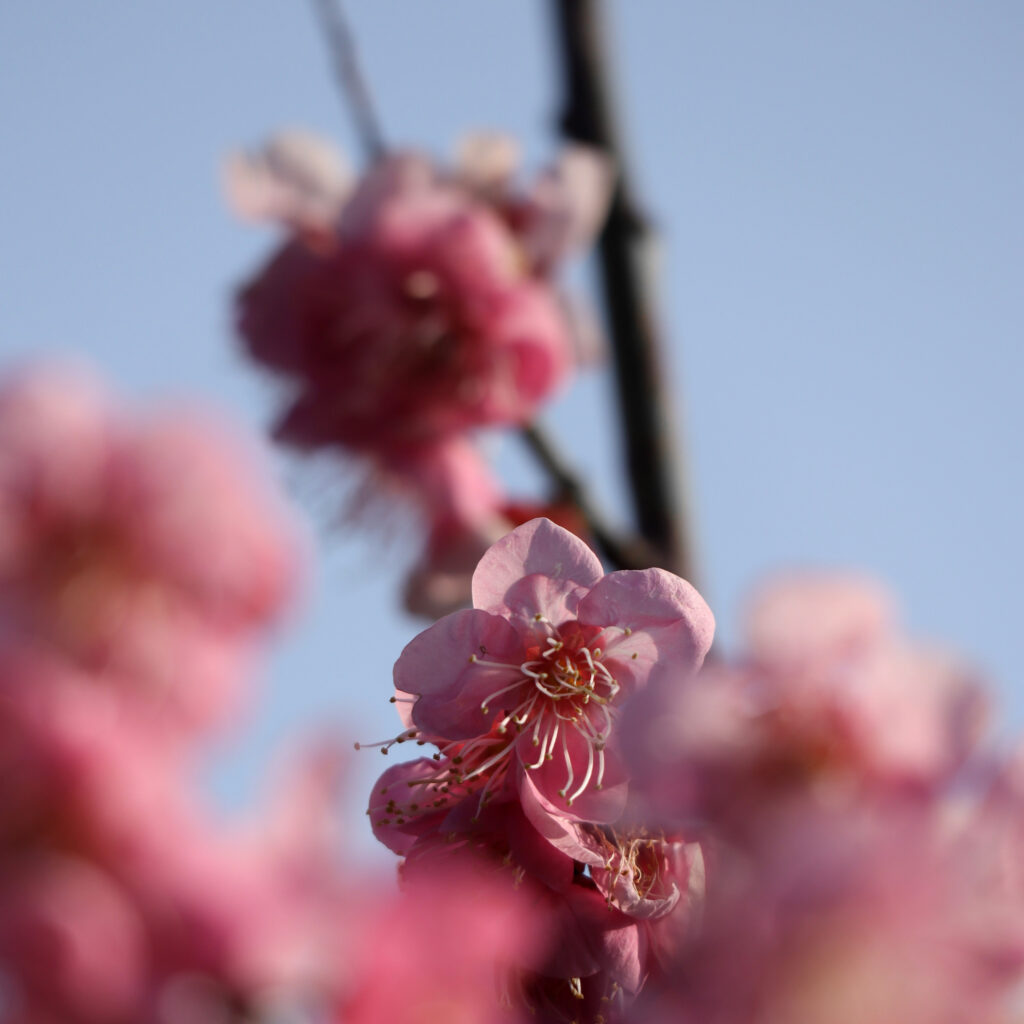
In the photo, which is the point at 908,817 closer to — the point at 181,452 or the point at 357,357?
the point at 181,452

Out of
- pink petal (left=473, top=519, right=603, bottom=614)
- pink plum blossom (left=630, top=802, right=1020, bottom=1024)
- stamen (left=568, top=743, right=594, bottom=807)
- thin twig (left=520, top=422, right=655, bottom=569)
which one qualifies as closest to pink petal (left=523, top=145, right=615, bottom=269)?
thin twig (left=520, top=422, right=655, bottom=569)

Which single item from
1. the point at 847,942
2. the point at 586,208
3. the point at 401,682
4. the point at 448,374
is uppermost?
the point at 586,208

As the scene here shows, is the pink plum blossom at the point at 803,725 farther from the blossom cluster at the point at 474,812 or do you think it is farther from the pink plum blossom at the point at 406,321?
the pink plum blossom at the point at 406,321

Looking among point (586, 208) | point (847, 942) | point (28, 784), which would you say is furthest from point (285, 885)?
point (586, 208)

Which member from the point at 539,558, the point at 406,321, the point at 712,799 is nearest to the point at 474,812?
the point at 539,558

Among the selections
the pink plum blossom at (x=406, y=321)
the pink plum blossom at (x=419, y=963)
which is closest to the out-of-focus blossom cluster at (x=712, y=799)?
the pink plum blossom at (x=419, y=963)

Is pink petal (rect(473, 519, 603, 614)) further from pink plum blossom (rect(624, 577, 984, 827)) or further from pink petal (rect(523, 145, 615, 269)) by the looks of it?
pink petal (rect(523, 145, 615, 269))

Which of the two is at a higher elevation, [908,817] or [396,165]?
[396,165]

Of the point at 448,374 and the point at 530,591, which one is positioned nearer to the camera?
the point at 530,591
